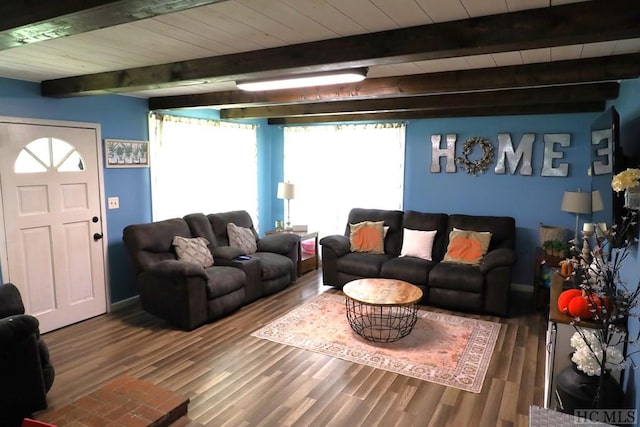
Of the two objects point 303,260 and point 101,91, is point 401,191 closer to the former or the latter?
point 303,260

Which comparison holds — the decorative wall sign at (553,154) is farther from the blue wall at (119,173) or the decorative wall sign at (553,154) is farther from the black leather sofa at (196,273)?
the blue wall at (119,173)

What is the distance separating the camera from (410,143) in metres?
5.56

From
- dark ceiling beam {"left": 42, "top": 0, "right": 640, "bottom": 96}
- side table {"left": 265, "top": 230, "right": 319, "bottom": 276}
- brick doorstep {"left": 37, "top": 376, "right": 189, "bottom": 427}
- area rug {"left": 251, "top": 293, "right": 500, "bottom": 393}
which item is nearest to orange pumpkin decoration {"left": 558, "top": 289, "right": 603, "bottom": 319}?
area rug {"left": 251, "top": 293, "right": 500, "bottom": 393}

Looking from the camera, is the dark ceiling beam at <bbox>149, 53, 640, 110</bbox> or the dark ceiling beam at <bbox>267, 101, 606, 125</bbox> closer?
the dark ceiling beam at <bbox>149, 53, 640, 110</bbox>

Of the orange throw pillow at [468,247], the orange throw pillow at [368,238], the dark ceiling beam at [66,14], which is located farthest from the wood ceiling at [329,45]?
the orange throw pillow at [368,238]

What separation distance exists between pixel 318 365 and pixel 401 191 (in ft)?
10.1

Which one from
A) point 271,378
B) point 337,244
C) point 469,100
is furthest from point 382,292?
point 469,100

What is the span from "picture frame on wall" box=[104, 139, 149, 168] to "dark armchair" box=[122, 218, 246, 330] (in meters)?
0.74

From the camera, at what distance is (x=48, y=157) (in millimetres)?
3809

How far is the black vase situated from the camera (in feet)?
7.09

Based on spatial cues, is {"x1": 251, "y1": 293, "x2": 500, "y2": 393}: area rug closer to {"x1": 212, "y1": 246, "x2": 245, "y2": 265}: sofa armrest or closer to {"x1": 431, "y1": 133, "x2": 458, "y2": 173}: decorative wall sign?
{"x1": 212, "y1": 246, "x2": 245, "y2": 265}: sofa armrest

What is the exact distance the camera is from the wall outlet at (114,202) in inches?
172

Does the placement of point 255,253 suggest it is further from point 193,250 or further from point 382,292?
point 382,292

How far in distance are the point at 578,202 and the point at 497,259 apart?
1.05m
